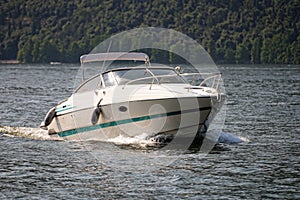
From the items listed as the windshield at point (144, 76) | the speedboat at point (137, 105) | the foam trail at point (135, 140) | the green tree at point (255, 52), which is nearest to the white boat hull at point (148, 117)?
the speedboat at point (137, 105)

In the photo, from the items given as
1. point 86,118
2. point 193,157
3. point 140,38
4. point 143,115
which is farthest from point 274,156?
point 140,38

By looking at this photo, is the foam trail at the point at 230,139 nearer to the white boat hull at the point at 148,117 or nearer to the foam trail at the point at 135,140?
the white boat hull at the point at 148,117

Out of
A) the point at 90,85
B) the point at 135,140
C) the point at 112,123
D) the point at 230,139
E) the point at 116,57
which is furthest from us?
the point at 116,57

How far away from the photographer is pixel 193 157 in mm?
20016

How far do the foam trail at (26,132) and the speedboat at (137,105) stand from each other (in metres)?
2.02

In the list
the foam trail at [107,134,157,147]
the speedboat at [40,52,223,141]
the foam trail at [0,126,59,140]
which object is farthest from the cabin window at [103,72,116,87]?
the foam trail at [0,126,59,140]

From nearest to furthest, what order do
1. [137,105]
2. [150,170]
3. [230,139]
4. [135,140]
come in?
[150,170], [137,105], [135,140], [230,139]

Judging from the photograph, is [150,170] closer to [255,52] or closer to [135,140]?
[135,140]

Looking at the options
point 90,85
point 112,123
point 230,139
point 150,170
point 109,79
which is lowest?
point 230,139

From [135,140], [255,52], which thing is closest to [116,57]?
[135,140]

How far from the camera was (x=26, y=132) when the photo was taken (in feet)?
87.0

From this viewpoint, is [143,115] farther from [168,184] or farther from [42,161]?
[168,184]

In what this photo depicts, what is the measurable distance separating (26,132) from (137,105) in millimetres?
7181

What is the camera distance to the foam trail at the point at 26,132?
25438mm
